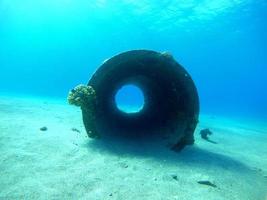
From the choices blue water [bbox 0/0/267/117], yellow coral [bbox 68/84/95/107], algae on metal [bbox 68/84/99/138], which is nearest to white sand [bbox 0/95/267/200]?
algae on metal [bbox 68/84/99/138]

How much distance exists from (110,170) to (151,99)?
19.8 ft

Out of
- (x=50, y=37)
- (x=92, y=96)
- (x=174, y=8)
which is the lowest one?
(x=92, y=96)

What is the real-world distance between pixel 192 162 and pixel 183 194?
2.04 m

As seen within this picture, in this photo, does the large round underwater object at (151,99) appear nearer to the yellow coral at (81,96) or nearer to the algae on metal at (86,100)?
the algae on metal at (86,100)

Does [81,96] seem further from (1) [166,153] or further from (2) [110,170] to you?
(1) [166,153]

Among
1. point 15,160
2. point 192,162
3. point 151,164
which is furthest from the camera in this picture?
point 192,162

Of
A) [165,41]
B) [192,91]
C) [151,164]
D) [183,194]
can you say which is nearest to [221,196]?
[183,194]

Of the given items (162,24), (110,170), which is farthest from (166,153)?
(162,24)

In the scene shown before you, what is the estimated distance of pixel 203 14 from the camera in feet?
113

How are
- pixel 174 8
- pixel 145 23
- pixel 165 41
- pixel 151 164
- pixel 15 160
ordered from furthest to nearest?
pixel 165 41
pixel 145 23
pixel 174 8
pixel 151 164
pixel 15 160

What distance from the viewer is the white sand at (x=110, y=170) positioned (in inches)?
178

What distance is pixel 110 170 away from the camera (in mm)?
5559

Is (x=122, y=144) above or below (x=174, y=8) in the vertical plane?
below

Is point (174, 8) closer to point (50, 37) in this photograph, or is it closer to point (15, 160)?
point (15, 160)
